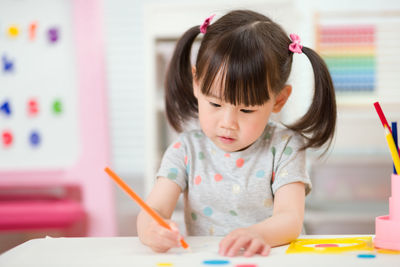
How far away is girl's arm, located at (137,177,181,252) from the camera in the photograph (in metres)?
0.67

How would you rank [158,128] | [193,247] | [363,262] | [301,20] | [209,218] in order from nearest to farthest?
[363,262] → [193,247] → [209,218] → [158,128] → [301,20]

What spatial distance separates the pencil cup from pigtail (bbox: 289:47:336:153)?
299 millimetres

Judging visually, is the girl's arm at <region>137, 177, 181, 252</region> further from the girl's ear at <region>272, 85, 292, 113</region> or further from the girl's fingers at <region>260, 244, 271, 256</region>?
the girl's ear at <region>272, 85, 292, 113</region>

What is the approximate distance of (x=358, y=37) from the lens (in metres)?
2.35

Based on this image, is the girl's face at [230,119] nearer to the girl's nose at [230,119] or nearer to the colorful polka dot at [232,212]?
the girl's nose at [230,119]

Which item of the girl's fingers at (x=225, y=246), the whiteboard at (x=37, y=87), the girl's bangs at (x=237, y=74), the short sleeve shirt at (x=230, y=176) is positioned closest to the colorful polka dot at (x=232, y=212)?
the short sleeve shirt at (x=230, y=176)

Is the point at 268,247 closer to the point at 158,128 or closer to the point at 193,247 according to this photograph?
the point at 193,247

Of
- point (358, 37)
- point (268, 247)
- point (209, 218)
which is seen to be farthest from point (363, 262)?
point (358, 37)

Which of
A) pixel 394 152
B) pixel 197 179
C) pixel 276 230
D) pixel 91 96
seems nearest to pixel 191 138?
pixel 197 179

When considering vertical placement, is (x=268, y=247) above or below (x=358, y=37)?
below

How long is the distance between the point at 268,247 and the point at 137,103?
213 centimetres

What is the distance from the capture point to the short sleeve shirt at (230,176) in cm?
97

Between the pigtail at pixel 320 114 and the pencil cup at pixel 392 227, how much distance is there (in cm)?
30

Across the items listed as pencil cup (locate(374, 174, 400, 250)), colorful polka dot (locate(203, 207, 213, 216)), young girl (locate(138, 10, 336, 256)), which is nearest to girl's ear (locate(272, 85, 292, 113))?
young girl (locate(138, 10, 336, 256))
